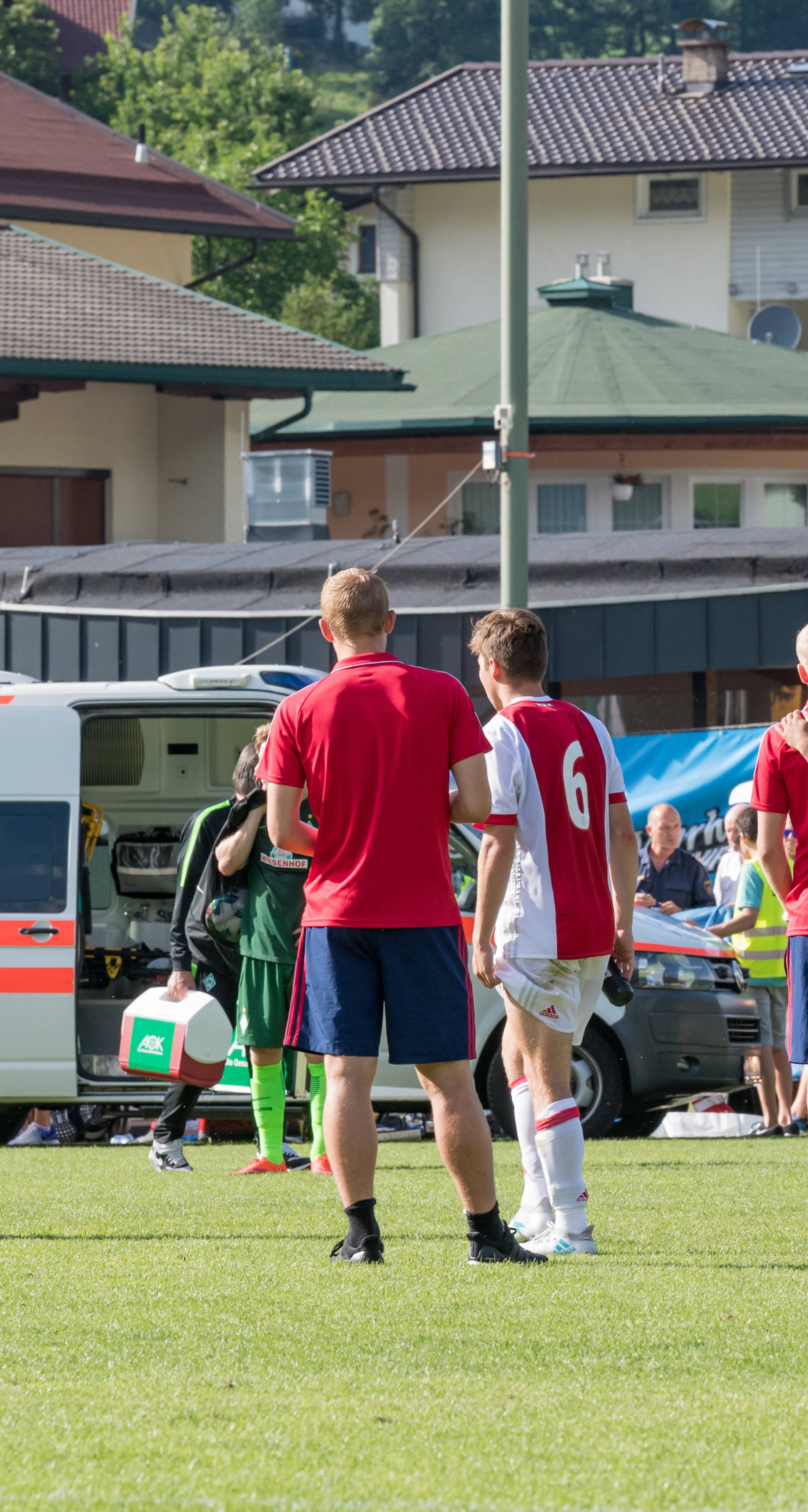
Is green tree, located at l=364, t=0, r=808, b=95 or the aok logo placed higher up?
green tree, located at l=364, t=0, r=808, b=95

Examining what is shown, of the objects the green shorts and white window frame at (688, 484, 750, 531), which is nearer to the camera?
the green shorts

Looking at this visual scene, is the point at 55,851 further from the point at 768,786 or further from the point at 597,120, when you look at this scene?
the point at 597,120

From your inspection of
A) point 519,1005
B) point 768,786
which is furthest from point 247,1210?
point 768,786

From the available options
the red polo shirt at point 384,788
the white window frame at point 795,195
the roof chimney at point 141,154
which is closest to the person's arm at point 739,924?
the red polo shirt at point 384,788

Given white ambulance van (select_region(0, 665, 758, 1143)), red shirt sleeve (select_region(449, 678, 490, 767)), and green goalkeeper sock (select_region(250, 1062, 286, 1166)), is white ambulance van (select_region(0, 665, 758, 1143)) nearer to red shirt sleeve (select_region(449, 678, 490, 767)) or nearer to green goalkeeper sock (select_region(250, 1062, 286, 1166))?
green goalkeeper sock (select_region(250, 1062, 286, 1166))

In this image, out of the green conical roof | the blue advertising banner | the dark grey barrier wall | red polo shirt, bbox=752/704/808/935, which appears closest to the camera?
red polo shirt, bbox=752/704/808/935

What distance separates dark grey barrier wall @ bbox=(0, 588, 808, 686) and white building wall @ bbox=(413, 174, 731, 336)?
2862cm

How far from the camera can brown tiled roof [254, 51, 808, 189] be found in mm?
44031

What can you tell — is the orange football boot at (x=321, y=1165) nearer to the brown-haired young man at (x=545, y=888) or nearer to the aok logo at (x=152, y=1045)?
the aok logo at (x=152, y=1045)

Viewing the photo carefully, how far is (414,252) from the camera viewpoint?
44.3m

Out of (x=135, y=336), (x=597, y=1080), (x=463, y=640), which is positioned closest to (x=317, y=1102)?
(x=597, y=1080)

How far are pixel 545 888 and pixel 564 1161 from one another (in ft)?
2.68

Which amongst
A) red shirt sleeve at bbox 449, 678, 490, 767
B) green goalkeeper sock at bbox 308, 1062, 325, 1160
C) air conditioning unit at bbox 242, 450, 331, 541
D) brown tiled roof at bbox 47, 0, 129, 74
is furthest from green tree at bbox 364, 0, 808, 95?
red shirt sleeve at bbox 449, 678, 490, 767

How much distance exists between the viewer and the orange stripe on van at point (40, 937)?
1048cm
